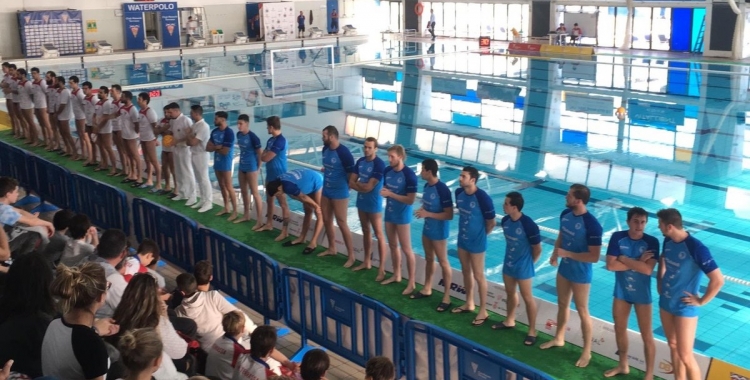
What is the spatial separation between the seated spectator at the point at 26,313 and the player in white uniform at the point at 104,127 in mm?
6988

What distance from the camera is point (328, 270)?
311 inches

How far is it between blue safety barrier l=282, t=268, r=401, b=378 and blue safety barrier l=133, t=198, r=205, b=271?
1.41 m

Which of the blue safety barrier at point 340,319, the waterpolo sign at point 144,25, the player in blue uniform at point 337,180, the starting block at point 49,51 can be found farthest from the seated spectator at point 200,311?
the waterpolo sign at point 144,25

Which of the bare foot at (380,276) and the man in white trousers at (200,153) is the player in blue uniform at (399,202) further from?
the man in white trousers at (200,153)

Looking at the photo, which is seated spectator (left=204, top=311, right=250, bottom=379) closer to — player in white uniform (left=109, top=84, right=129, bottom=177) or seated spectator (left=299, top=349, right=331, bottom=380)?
seated spectator (left=299, top=349, right=331, bottom=380)

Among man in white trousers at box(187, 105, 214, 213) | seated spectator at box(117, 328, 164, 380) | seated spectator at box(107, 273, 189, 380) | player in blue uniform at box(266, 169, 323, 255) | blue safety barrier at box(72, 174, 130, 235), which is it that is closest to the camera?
seated spectator at box(117, 328, 164, 380)

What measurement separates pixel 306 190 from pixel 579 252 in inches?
132

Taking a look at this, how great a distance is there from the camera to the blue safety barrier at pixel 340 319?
5.53 meters

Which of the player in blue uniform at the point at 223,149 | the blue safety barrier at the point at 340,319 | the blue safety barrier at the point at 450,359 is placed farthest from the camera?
the player in blue uniform at the point at 223,149

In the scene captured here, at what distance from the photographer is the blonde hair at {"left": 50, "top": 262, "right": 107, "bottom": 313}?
3688 mm

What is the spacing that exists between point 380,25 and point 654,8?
54.6 feet

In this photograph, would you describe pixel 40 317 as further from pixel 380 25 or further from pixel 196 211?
pixel 380 25

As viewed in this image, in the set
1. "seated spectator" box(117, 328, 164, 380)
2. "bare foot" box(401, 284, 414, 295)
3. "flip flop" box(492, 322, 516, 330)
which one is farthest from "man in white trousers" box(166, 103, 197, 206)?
"seated spectator" box(117, 328, 164, 380)

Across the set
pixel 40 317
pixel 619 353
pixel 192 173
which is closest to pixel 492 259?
pixel 619 353
